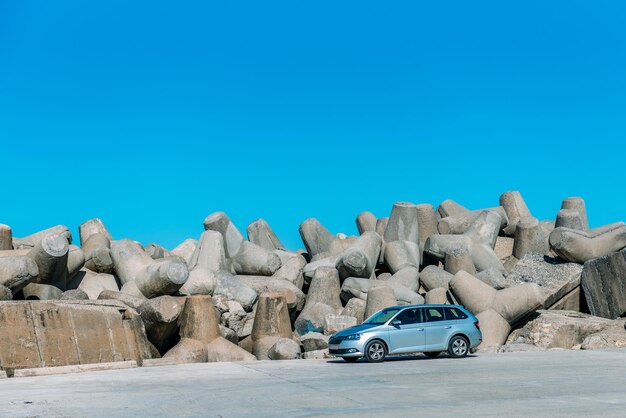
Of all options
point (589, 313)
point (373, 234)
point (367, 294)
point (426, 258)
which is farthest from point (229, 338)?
point (589, 313)

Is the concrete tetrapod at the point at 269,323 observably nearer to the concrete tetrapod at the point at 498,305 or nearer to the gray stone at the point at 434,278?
the concrete tetrapod at the point at 498,305

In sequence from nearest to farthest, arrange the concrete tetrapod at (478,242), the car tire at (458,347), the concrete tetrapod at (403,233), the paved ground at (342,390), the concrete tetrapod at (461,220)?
1. the paved ground at (342,390)
2. the car tire at (458,347)
3. the concrete tetrapod at (478,242)
4. the concrete tetrapod at (403,233)
5. the concrete tetrapod at (461,220)

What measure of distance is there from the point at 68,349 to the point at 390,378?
7754 millimetres

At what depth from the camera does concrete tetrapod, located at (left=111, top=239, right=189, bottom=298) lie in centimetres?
2130

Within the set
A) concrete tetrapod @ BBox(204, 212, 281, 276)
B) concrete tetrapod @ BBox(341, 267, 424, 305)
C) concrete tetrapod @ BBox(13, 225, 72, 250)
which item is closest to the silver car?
concrete tetrapod @ BBox(341, 267, 424, 305)

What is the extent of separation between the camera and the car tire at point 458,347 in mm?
18688

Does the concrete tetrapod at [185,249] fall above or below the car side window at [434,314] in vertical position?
above

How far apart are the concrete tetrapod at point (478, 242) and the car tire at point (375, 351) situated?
31.8 feet

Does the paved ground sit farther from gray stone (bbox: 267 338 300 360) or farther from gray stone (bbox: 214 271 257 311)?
gray stone (bbox: 214 271 257 311)

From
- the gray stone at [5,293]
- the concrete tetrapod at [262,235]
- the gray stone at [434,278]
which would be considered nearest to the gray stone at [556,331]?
the gray stone at [434,278]

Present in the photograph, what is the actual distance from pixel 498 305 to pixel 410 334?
18.5 ft

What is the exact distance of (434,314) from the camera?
19.0m

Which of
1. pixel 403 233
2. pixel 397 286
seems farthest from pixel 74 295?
pixel 403 233

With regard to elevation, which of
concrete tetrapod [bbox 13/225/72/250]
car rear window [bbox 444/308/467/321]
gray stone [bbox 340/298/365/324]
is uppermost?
concrete tetrapod [bbox 13/225/72/250]
